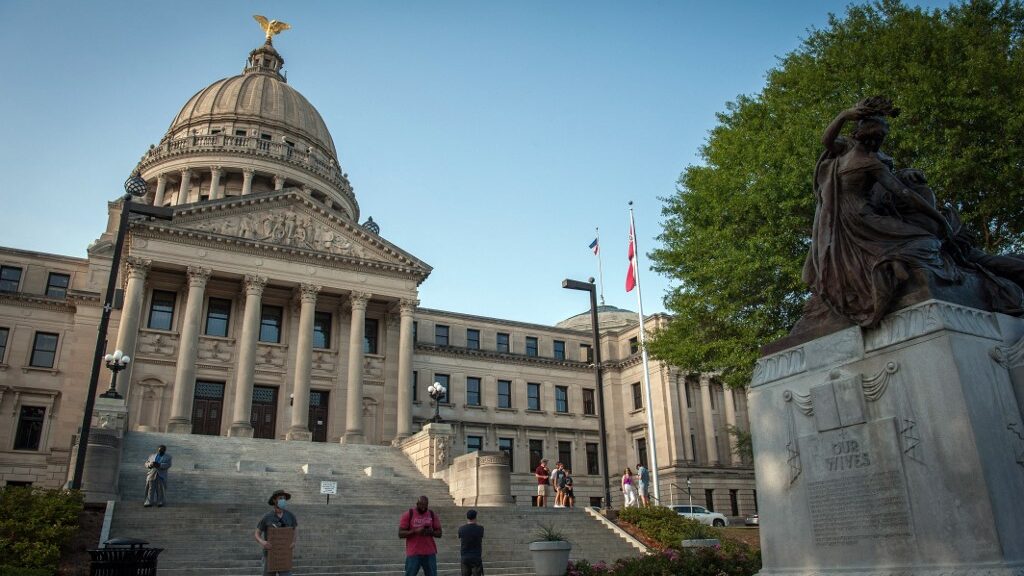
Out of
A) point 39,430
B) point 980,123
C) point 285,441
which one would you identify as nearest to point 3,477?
point 39,430

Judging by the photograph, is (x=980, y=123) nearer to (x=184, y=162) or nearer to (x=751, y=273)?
(x=751, y=273)

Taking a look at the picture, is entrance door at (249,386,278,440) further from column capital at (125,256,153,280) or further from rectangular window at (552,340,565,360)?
rectangular window at (552,340,565,360)

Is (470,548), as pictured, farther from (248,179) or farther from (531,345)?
(248,179)

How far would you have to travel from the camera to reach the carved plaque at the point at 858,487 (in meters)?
5.90

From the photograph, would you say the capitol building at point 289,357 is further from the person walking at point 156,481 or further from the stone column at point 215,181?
the person walking at point 156,481

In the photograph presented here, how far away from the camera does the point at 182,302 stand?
1677 inches

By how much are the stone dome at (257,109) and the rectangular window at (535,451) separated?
34286 millimetres

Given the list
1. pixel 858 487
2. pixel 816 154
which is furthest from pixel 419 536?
pixel 816 154

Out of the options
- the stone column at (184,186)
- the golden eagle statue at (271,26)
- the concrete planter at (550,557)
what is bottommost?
the concrete planter at (550,557)

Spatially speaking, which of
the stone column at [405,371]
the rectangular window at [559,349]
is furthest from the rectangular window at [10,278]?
the rectangular window at [559,349]

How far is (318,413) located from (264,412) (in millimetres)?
3111

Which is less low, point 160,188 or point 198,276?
point 160,188

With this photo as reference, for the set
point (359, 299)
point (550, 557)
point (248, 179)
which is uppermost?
point (248, 179)

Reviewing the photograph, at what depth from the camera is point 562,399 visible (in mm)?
60906
